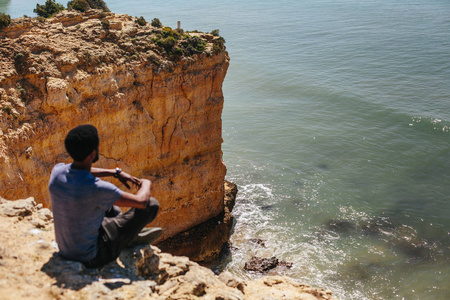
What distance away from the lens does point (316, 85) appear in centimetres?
5000

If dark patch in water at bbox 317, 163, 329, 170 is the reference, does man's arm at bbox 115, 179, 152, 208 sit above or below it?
above

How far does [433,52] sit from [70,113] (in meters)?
54.8

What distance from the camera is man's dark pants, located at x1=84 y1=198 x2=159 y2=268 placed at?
20.8ft

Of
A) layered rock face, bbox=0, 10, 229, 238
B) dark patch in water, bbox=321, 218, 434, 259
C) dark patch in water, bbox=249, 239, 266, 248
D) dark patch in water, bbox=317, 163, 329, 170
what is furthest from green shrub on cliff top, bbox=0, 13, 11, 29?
dark patch in water, bbox=317, 163, 329, 170

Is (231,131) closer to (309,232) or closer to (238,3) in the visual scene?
(309,232)

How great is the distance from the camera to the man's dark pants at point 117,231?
6.33 metres

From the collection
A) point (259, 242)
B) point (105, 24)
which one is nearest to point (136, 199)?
point (105, 24)

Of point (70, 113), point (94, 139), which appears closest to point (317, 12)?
point (70, 113)

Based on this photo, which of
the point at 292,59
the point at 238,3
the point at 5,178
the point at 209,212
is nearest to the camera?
the point at 5,178

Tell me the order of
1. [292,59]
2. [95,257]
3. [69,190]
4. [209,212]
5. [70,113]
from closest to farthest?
[69,190]
[95,257]
[70,113]
[209,212]
[292,59]

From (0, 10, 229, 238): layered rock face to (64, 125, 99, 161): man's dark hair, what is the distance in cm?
915

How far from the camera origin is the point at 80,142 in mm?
5727

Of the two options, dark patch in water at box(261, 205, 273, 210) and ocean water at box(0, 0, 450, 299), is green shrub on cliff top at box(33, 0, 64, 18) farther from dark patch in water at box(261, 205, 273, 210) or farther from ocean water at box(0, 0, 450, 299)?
dark patch in water at box(261, 205, 273, 210)

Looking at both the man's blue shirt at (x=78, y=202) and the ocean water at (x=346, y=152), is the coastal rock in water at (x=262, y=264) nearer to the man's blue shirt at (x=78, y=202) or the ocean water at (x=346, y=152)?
the ocean water at (x=346, y=152)
